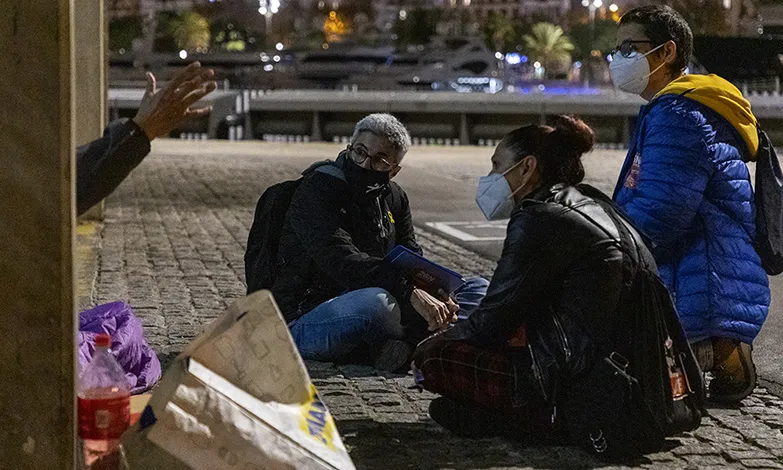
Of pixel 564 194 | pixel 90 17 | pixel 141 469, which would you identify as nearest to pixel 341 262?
pixel 564 194

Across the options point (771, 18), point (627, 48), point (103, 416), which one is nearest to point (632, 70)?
point (627, 48)

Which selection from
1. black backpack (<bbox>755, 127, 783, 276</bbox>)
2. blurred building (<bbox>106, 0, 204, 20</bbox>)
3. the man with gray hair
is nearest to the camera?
black backpack (<bbox>755, 127, 783, 276</bbox>)

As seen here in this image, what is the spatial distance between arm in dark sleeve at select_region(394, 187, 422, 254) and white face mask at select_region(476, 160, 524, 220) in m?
1.34

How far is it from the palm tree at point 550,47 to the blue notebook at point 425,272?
67.4m

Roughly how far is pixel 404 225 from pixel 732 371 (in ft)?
5.79

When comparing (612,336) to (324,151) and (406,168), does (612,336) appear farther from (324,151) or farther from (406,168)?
(324,151)

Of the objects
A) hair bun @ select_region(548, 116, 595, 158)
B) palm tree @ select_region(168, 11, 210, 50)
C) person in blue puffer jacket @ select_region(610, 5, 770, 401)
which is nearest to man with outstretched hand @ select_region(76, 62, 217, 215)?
hair bun @ select_region(548, 116, 595, 158)

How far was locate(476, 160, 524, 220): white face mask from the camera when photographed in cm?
486

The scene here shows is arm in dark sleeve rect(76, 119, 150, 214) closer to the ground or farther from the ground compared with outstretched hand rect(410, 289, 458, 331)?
farther from the ground

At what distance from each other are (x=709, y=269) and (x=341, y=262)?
1625 millimetres

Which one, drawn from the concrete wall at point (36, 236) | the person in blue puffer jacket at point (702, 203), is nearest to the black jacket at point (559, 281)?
the person in blue puffer jacket at point (702, 203)

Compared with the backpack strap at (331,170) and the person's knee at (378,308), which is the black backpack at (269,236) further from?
the person's knee at (378,308)

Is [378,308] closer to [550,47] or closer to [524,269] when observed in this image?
[524,269]

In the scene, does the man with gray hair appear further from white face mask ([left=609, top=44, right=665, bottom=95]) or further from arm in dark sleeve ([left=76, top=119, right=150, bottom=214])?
arm in dark sleeve ([left=76, top=119, right=150, bottom=214])
